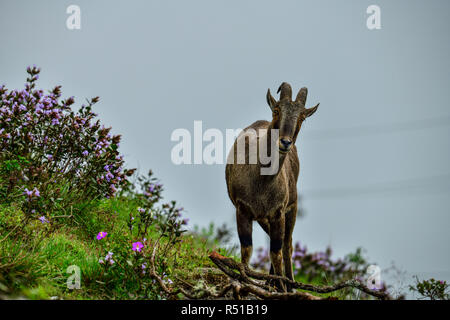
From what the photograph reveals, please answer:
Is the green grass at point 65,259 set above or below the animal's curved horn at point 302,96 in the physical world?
below

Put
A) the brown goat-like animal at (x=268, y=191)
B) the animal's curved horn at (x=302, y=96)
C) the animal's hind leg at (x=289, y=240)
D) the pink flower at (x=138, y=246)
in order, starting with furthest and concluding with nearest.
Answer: the animal's hind leg at (x=289, y=240), the animal's curved horn at (x=302, y=96), the brown goat-like animal at (x=268, y=191), the pink flower at (x=138, y=246)

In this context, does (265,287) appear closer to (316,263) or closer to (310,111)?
(310,111)

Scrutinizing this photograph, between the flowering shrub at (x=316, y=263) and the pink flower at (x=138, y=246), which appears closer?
the pink flower at (x=138, y=246)

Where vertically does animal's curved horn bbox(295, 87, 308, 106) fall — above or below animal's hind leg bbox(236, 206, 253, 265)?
above

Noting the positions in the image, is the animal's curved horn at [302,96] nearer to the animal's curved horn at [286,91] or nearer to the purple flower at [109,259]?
the animal's curved horn at [286,91]

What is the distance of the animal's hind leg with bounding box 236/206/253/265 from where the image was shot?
5.44m

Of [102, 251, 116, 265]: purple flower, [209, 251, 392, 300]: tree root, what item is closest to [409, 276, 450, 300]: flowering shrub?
[209, 251, 392, 300]: tree root

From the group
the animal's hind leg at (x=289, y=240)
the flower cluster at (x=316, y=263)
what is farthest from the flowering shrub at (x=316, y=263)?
the animal's hind leg at (x=289, y=240)

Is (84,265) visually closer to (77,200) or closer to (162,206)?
(77,200)

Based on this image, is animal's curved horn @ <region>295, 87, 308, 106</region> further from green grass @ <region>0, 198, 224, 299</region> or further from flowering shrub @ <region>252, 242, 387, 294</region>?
flowering shrub @ <region>252, 242, 387, 294</region>

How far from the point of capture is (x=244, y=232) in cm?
547

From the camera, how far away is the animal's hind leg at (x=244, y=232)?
544 centimetres

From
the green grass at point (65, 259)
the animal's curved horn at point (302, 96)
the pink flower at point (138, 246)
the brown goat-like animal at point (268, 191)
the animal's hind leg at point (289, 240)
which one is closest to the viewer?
the green grass at point (65, 259)
